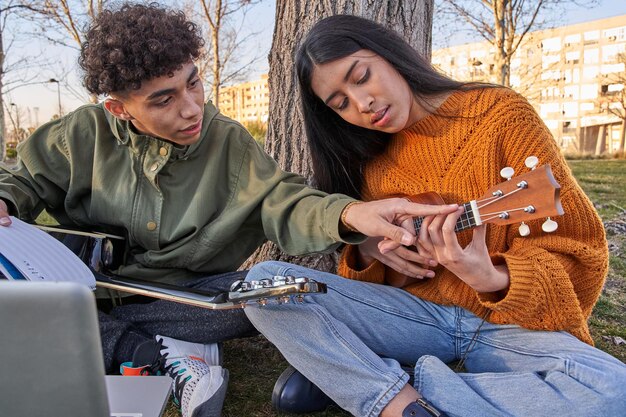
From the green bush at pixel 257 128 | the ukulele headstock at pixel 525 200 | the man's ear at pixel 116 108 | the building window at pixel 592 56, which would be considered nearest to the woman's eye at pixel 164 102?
the man's ear at pixel 116 108

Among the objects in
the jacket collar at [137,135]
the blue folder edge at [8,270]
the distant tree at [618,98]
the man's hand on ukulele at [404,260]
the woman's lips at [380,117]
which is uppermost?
the distant tree at [618,98]

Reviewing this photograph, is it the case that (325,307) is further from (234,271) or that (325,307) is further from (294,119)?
(294,119)

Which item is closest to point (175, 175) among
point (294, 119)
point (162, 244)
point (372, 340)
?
point (162, 244)

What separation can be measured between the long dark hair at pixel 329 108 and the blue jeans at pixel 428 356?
0.47 m

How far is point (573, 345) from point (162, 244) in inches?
59.2

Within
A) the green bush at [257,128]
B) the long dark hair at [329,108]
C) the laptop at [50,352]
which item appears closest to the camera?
the laptop at [50,352]

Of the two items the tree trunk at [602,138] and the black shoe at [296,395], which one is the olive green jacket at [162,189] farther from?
the tree trunk at [602,138]

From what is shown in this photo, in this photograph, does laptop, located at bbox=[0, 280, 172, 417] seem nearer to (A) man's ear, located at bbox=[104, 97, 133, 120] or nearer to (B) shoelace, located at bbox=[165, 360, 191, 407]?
(B) shoelace, located at bbox=[165, 360, 191, 407]

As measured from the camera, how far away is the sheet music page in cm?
161

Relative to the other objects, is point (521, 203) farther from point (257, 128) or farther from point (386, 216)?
point (257, 128)

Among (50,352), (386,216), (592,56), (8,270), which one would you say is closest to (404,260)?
(386,216)

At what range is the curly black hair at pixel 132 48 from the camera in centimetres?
187

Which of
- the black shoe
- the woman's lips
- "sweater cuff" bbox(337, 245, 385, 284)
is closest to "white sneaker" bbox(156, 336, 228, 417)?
the black shoe

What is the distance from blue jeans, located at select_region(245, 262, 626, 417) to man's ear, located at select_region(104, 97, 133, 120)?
29.7 inches
